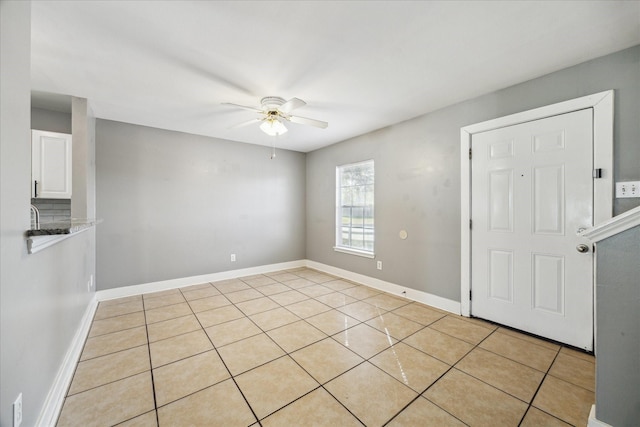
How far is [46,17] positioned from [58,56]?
1.81 feet

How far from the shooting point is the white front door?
7.22 ft

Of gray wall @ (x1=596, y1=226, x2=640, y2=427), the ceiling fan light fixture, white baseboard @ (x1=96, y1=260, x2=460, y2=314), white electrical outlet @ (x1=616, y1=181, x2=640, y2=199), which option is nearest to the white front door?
white electrical outlet @ (x1=616, y1=181, x2=640, y2=199)

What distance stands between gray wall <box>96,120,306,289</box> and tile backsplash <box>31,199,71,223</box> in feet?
1.15

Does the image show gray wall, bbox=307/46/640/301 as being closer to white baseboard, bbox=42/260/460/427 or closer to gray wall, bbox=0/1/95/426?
white baseboard, bbox=42/260/460/427

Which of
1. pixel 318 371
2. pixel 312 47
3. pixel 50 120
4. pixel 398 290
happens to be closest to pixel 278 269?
pixel 398 290

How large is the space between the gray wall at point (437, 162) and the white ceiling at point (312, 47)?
0.50 feet

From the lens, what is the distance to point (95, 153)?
3.44 meters

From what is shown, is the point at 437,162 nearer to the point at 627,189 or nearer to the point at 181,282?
the point at 627,189

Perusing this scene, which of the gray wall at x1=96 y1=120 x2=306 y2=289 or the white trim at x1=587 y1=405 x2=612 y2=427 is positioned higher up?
the gray wall at x1=96 y1=120 x2=306 y2=289

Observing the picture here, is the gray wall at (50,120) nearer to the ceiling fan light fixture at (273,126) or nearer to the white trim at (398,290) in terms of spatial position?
the ceiling fan light fixture at (273,126)

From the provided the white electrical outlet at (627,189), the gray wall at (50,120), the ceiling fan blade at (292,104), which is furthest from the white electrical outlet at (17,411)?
the white electrical outlet at (627,189)

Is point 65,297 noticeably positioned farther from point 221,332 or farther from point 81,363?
point 221,332

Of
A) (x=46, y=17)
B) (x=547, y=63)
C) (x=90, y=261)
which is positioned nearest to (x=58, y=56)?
(x=46, y=17)

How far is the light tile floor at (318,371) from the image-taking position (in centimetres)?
156
